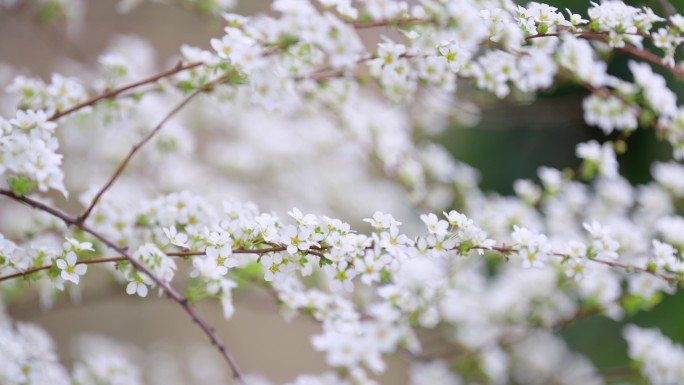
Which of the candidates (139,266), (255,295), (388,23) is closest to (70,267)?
(139,266)

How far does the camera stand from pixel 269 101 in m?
1.11

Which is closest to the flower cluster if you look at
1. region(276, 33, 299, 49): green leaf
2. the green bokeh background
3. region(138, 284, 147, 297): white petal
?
region(138, 284, 147, 297): white petal

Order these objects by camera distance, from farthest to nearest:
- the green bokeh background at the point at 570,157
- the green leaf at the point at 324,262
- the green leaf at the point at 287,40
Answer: the green bokeh background at the point at 570,157, the green leaf at the point at 287,40, the green leaf at the point at 324,262

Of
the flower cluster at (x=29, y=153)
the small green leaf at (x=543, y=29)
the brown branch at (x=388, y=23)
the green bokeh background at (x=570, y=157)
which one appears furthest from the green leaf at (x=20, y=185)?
the green bokeh background at (x=570, y=157)

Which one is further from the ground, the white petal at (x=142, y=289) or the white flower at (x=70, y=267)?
the white flower at (x=70, y=267)

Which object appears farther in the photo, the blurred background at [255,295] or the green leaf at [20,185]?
the blurred background at [255,295]

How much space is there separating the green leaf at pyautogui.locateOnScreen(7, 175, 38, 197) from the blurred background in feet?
4.36

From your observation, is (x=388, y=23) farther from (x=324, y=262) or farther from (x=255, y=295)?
(x=255, y=295)

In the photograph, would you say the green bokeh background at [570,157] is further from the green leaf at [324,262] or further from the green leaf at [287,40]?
the green leaf at [324,262]

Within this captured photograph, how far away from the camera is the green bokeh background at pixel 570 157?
2553mm

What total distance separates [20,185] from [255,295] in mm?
1494

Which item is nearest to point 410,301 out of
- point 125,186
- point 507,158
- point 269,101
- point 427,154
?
point 269,101

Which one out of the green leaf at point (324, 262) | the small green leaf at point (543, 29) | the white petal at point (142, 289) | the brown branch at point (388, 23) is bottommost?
the green leaf at point (324, 262)

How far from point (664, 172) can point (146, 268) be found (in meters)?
1.04
